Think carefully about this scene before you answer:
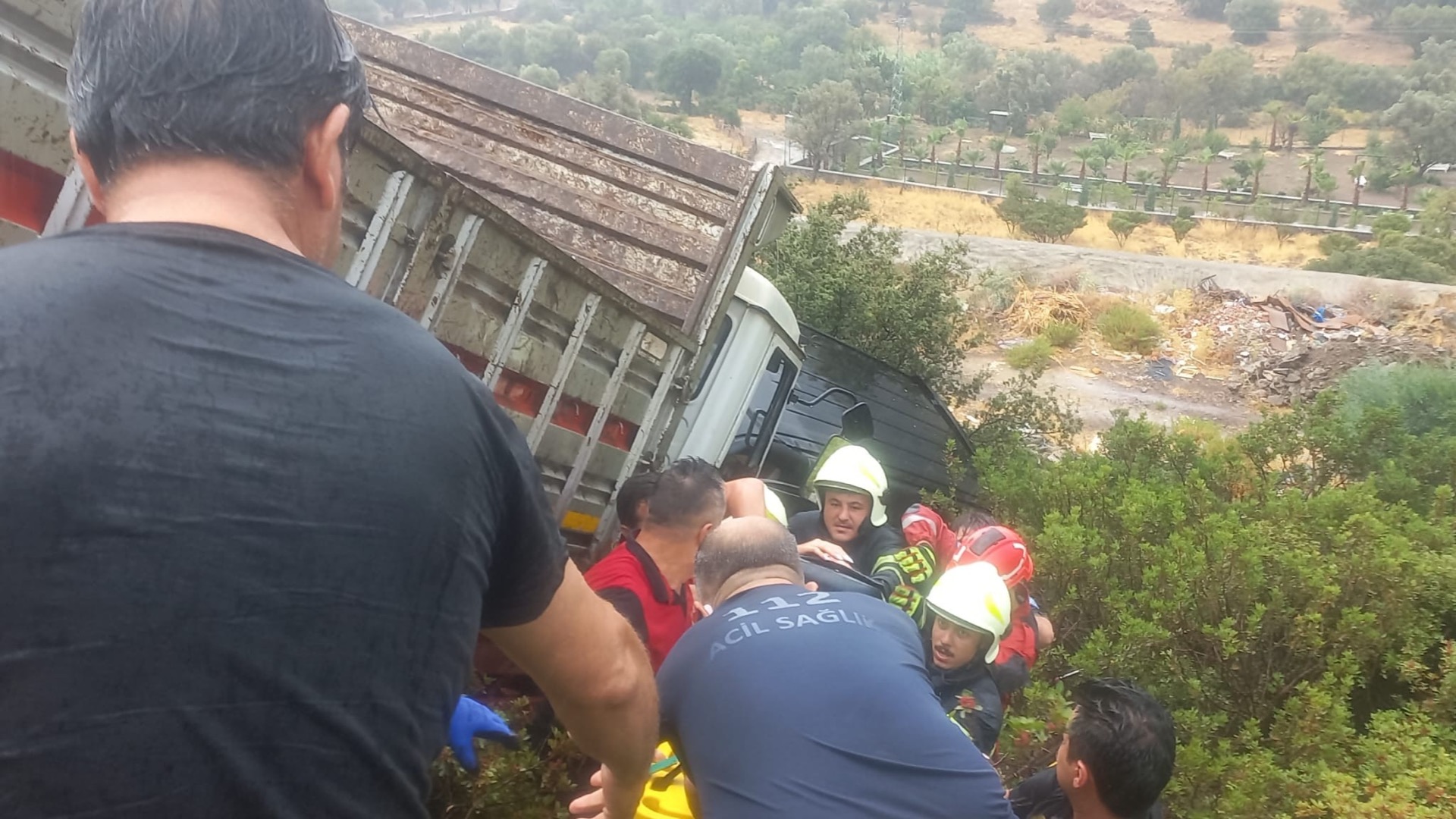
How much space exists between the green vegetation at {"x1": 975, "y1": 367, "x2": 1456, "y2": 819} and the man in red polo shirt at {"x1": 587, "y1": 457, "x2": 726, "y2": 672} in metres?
1.35

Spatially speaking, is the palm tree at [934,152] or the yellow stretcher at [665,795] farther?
the palm tree at [934,152]

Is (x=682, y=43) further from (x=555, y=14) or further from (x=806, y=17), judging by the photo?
(x=555, y=14)

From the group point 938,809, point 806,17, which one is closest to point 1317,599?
point 938,809

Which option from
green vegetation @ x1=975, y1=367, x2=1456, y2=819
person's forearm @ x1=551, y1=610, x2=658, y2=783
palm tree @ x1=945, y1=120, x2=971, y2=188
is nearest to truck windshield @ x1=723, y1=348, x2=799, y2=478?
green vegetation @ x1=975, y1=367, x2=1456, y2=819

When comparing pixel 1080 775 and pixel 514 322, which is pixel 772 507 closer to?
pixel 514 322

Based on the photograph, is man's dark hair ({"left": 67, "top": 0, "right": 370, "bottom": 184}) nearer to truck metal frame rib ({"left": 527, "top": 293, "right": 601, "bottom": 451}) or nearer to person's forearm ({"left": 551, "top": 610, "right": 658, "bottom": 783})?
person's forearm ({"left": 551, "top": 610, "right": 658, "bottom": 783})

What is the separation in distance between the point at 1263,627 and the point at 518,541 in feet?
12.8

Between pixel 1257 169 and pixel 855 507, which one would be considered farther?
pixel 1257 169

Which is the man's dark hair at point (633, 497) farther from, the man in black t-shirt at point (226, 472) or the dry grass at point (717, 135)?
the dry grass at point (717, 135)

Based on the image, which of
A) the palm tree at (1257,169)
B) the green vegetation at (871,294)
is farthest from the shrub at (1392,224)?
the green vegetation at (871,294)

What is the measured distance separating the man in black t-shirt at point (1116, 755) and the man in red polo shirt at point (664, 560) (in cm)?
123

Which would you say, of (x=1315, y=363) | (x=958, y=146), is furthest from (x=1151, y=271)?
(x=958, y=146)

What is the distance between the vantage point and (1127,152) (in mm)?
43344

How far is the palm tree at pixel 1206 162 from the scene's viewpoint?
41.8 metres
